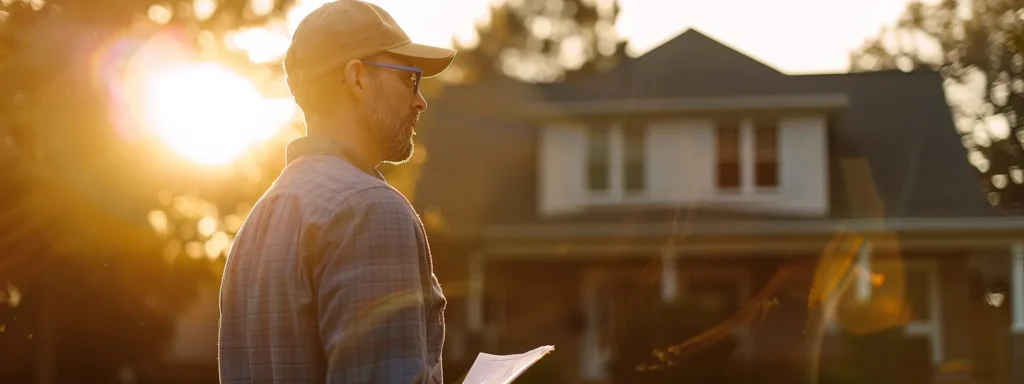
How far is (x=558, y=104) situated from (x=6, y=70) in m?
11.0

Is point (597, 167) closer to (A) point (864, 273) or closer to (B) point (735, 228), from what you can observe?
(B) point (735, 228)

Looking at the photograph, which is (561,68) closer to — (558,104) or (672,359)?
(558,104)

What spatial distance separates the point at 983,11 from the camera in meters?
14.5

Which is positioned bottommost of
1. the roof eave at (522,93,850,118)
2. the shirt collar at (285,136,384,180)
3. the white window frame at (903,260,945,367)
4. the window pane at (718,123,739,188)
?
the white window frame at (903,260,945,367)

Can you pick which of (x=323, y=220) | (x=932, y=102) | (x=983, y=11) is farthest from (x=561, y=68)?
(x=323, y=220)

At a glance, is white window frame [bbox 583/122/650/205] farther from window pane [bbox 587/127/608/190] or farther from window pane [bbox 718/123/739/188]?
window pane [bbox 718/123/739/188]

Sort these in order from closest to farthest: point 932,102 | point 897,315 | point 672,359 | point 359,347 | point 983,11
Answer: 1. point 359,347
2. point 672,359
3. point 983,11
4. point 897,315
5. point 932,102

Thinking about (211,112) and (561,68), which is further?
(561,68)

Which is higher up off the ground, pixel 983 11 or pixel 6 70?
pixel 983 11

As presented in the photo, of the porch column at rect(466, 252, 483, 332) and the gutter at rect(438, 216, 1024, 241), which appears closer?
the gutter at rect(438, 216, 1024, 241)

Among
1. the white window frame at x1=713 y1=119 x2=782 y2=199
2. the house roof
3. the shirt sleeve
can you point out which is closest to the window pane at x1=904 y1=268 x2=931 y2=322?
the house roof

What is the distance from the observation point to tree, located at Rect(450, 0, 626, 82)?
37.7 metres

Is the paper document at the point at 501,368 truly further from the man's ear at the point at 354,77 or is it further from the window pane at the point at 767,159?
the window pane at the point at 767,159

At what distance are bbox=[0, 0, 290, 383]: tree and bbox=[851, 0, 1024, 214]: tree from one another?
25.8 feet
